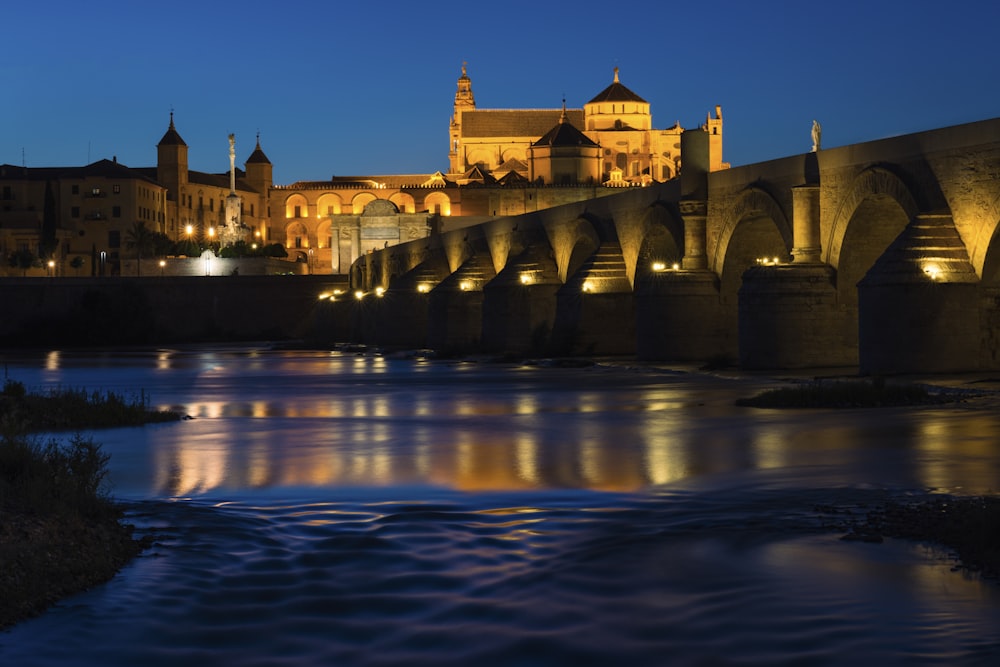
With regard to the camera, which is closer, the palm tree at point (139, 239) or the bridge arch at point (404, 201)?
the palm tree at point (139, 239)

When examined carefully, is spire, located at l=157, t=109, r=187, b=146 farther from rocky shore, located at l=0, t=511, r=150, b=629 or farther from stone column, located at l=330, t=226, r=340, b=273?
rocky shore, located at l=0, t=511, r=150, b=629

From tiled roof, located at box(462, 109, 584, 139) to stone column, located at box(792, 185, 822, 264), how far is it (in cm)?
8423

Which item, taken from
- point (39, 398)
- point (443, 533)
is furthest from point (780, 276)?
point (443, 533)

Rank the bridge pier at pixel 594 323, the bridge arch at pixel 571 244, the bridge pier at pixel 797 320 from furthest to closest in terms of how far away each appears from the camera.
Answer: the bridge arch at pixel 571 244 < the bridge pier at pixel 594 323 < the bridge pier at pixel 797 320

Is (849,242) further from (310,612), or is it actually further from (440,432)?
(310,612)

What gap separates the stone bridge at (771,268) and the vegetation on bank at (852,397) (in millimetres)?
3755

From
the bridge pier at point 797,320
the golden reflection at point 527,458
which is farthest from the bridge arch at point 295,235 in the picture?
the golden reflection at point 527,458

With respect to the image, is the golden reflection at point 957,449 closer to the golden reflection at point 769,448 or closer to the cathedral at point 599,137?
the golden reflection at point 769,448

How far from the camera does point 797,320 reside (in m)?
27.7

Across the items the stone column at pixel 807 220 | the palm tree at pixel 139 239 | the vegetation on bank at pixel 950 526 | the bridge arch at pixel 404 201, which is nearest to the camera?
the vegetation on bank at pixel 950 526

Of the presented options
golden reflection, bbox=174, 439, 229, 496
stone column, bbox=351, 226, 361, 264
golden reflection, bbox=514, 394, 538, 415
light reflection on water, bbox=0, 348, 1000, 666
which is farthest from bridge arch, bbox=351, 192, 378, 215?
golden reflection, bbox=174, 439, 229, 496

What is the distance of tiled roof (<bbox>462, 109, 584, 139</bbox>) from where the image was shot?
368ft

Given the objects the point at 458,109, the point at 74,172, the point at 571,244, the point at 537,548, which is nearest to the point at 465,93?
the point at 458,109

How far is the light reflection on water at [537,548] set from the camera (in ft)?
22.7
